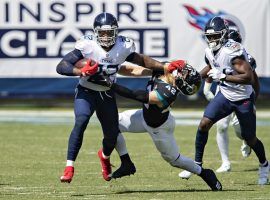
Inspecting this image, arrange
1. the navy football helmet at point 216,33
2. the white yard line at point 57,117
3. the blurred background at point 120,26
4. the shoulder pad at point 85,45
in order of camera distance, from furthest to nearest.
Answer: the blurred background at point 120,26
the white yard line at point 57,117
the navy football helmet at point 216,33
the shoulder pad at point 85,45

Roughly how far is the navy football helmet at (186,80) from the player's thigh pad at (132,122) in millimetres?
589

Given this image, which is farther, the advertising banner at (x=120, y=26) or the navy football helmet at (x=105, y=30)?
the advertising banner at (x=120, y=26)

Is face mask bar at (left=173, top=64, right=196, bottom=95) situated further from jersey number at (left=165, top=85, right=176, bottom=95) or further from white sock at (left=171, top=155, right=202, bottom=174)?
white sock at (left=171, top=155, right=202, bottom=174)

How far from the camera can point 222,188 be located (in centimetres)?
774

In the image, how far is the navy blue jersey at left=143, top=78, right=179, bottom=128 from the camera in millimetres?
7180

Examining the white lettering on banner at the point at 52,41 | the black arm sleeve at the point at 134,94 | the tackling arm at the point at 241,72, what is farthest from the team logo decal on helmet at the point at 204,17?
the black arm sleeve at the point at 134,94

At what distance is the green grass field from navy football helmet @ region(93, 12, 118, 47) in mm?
1291

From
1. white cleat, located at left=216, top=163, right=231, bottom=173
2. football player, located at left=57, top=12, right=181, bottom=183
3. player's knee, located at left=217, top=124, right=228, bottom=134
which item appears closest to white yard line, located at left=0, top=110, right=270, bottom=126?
player's knee, located at left=217, top=124, right=228, bottom=134

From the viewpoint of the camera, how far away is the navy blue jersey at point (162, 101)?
7180mm

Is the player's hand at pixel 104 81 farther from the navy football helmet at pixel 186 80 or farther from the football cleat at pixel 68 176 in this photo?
the football cleat at pixel 68 176

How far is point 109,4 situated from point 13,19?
185 cm

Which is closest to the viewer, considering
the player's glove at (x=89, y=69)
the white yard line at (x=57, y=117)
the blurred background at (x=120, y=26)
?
the player's glove at (x=89, y=69)

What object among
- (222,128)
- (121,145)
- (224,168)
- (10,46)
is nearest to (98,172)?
(121,145)

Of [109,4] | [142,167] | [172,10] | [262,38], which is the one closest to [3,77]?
[109,4]
